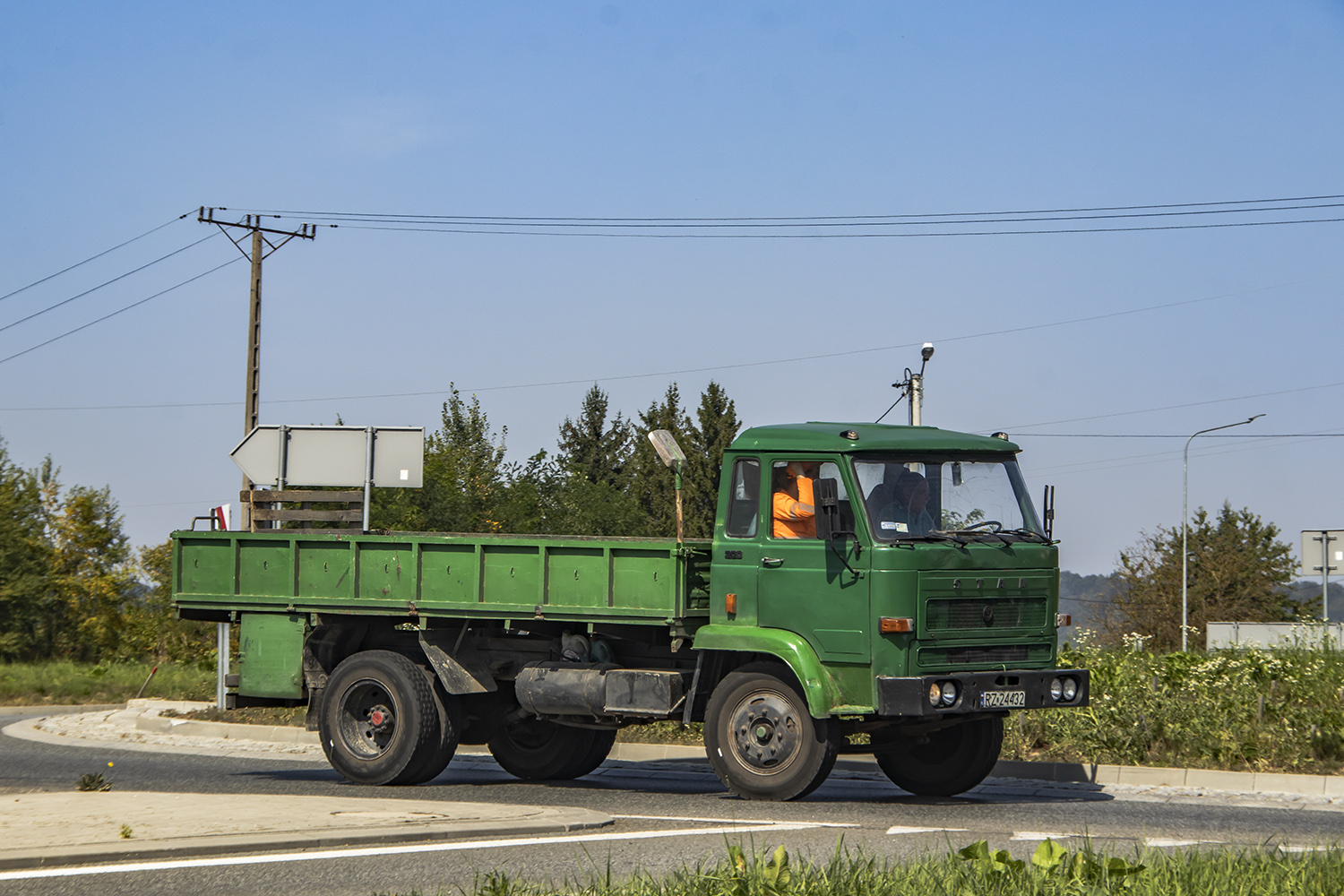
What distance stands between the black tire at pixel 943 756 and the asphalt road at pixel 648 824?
0.21 m

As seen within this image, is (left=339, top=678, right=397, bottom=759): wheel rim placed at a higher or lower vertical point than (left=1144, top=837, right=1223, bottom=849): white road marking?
higher

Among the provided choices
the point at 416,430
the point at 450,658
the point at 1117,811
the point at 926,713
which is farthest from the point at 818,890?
the point at 416,430

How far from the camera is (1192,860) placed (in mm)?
6738

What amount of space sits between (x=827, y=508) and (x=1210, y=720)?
5111 millimetres

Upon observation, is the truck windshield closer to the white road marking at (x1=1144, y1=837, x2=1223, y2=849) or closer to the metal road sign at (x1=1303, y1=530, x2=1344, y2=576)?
the white road marking at (x1=1144, y1=837, x2=1223, y2=849)

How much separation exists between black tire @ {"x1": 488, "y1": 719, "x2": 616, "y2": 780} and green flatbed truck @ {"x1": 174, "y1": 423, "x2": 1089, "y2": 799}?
2 centimetres

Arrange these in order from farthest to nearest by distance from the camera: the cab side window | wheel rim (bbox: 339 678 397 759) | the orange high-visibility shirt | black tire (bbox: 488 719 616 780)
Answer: black tire (bbox: 488 719 616 780), wheel rim (bbox: 339 678 397 759), the cab side window, the orange high-visibility shirt

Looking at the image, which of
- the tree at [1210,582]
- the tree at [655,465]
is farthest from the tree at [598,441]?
the tree at [1210,582]

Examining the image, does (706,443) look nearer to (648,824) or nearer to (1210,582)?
(1210,582)

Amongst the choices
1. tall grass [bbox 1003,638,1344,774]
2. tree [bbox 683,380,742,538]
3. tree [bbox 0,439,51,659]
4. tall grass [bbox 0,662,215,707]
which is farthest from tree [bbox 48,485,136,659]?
tall grass [bbox 1003,638,1344,774]

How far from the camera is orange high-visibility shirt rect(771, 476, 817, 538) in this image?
11.3 meters

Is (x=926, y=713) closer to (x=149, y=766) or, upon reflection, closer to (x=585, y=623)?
(x=585, y=623)

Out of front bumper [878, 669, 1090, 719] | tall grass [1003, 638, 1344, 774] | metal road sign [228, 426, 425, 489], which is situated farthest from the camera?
metal road sign [228, 426, 425, 489]

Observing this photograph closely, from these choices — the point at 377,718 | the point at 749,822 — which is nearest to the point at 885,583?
the point at 749,822
